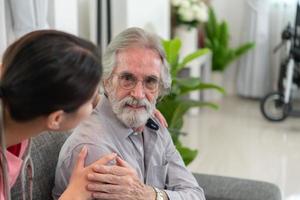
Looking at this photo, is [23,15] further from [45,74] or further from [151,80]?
[45,74]

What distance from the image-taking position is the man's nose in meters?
1.53

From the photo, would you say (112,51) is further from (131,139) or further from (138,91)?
(131,139)

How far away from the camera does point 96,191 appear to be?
133 centimetres

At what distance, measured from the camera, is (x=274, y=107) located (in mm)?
4566

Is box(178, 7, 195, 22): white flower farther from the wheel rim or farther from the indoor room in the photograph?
the wheel rim

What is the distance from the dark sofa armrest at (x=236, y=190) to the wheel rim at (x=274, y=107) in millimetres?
2665

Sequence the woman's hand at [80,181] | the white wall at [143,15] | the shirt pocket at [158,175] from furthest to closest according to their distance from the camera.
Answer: the white wall at [143,15], the shirt pocket at [158,175], the woman's hand at [80,181]

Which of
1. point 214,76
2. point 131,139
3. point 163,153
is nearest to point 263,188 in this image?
point 163,153

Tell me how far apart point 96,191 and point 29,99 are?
45 centimetres

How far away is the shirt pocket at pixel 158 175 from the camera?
1.66 m

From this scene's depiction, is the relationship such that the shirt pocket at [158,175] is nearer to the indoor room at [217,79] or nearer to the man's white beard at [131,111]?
the indoor room at [217,79]

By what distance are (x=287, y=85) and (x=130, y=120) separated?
10.2 feet

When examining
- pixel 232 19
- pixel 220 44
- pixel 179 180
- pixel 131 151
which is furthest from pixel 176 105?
pixel 232 19

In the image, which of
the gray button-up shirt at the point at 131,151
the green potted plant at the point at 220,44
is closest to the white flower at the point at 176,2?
the green potted plant at the point at 220,44
